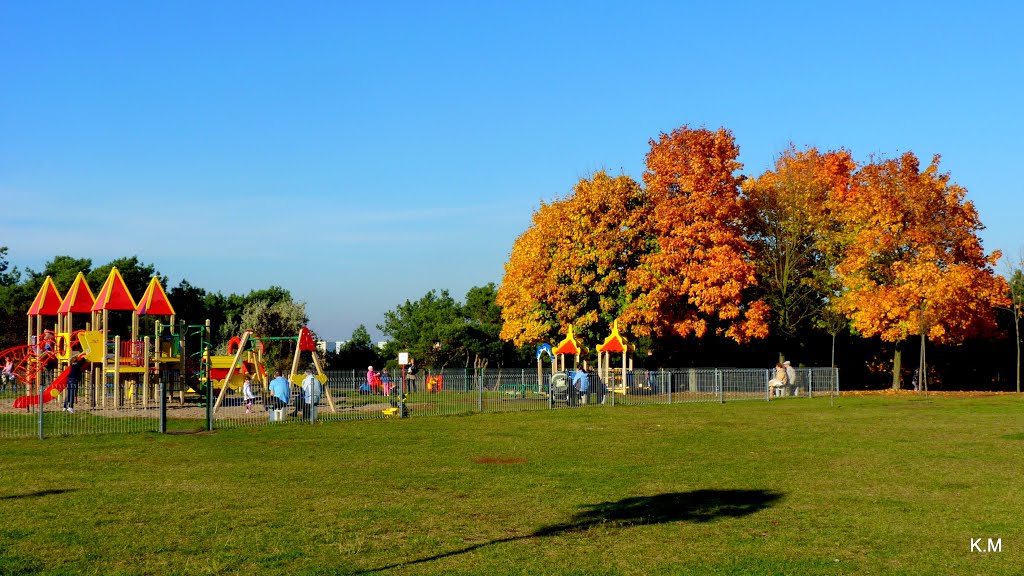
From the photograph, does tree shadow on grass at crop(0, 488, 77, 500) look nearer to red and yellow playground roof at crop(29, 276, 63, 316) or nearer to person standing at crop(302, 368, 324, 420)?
person standing at crop(302, 368, 324, 420)

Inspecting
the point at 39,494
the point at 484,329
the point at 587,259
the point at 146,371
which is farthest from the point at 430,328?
the point at 39,494

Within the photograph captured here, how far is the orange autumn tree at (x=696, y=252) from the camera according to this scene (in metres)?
48.5

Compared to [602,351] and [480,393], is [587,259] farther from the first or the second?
[480,393]

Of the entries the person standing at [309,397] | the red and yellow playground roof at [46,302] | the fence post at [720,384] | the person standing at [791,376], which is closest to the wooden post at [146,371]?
the red and yellow playground roof at [46,302]

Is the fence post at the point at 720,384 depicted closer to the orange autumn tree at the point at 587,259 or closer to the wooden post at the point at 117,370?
the orange autumn tree at the point at 587,259

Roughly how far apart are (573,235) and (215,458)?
32.2 m

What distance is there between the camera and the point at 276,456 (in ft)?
68.8

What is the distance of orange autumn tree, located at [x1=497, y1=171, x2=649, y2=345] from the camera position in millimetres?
50344

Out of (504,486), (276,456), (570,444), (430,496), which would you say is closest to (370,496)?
(430,496)

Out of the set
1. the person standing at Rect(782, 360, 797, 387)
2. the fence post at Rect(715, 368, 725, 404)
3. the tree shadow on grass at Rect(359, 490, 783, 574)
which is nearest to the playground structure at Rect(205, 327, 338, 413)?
the fence post at Rect(715, 368, 725, 404)

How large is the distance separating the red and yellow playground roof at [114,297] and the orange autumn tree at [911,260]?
3230 cm

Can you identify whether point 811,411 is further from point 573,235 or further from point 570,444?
point 573,235

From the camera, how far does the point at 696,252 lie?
4878cm

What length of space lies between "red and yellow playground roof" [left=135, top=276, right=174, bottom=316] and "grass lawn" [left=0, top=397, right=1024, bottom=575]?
1528 cm
